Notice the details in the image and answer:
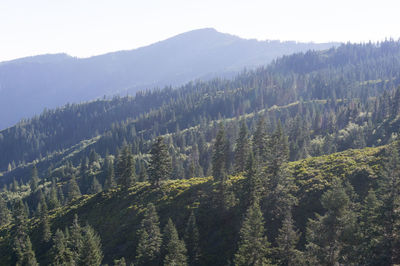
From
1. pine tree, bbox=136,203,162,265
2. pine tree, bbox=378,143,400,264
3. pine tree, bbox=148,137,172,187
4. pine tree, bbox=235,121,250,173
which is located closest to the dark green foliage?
pine tree, bbox=148,137,172,187

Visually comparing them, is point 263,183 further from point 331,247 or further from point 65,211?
point 65,211

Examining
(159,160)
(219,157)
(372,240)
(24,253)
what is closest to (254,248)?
(372,240)

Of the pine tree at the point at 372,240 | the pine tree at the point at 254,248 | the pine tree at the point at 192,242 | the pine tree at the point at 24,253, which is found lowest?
the pine tree at the point at 24,253

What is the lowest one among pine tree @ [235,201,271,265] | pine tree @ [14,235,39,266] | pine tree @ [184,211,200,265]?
Answer: pine tree @ [14,235,39,266]

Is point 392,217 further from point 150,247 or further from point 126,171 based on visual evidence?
point 126,171

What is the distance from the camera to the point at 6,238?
74.9 m

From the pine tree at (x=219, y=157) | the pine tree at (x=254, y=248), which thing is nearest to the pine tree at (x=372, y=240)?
the pine tree at (x=254, y=248)

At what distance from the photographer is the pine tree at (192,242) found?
46237 millimetres

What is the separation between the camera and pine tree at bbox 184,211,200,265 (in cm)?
4624

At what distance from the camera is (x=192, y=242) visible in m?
47.5

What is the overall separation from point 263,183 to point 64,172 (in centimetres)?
15906

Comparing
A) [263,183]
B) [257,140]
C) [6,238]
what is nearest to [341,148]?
[257,140]

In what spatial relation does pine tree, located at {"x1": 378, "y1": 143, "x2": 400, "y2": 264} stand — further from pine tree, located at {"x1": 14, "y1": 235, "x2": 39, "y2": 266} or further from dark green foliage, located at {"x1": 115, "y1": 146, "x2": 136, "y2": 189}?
dark green foliage, located at {"x1": 115, "y1": 146, "x2": 136, "y2": 189}

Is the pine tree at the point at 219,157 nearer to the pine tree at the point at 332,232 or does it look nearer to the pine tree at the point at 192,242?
the pine tree at the point at 192,242
